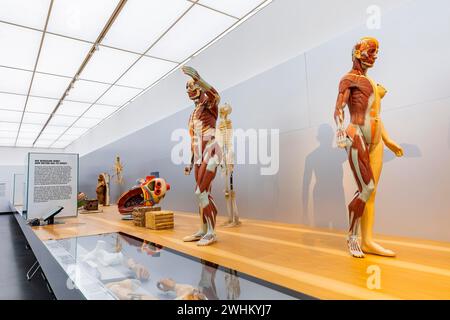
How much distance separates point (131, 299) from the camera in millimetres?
1203

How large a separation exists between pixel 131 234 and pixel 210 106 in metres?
1.57

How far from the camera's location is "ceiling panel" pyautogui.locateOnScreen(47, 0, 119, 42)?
342cm

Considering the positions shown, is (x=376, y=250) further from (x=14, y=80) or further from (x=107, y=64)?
(x=14, y=80)

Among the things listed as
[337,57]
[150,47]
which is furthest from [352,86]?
[150,47]

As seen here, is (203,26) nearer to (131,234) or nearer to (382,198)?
(131,234)

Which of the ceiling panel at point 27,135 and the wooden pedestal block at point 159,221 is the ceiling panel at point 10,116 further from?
the wooden pedestal block at point 159,221

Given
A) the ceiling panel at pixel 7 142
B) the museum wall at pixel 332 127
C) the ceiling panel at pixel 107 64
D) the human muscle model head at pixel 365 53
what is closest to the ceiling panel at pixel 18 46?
the ceiling panel at pixel 107 64

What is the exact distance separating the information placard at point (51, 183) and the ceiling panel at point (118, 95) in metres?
2.87

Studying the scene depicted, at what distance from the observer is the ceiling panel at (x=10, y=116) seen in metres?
7.50

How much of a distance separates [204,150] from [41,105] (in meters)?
6.59

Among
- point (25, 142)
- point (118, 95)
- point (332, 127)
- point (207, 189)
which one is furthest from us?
point (25, 142)

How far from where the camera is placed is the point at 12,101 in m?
6.67

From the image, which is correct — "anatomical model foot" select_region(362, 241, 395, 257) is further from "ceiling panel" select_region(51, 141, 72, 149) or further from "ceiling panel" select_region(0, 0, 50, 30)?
"ceiling panel" select_region(51, 141, 72, 149)

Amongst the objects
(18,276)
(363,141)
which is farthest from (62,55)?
(363,141)
